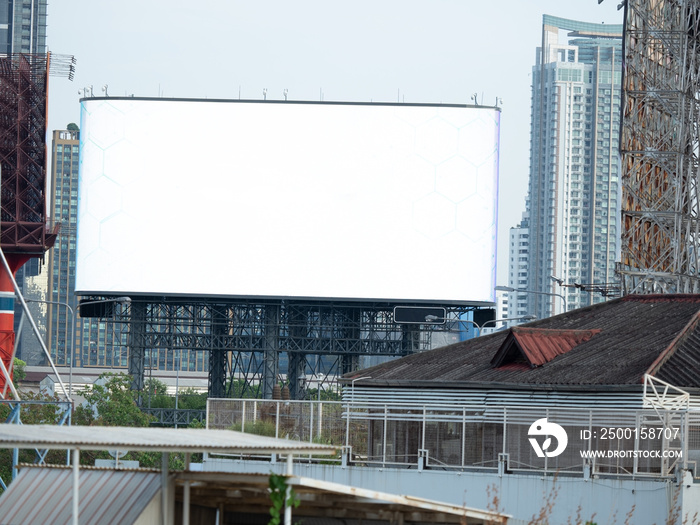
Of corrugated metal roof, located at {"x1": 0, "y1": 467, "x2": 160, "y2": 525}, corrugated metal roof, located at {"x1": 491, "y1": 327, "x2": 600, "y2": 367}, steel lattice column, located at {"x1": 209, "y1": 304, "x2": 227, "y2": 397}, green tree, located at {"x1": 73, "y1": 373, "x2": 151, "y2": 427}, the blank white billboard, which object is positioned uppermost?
the blank white billboard

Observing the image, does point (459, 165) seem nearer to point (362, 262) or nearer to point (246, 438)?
point (362, 262)

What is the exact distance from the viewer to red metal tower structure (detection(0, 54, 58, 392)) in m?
76.3

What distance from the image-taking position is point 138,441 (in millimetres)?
13148

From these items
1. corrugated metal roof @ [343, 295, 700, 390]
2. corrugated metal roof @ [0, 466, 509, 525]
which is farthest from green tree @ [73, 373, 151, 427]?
corrugated metal roof @ [0, 466, 509, 525]

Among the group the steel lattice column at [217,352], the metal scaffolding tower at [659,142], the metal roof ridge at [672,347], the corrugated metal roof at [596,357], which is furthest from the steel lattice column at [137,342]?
the metal roof ridge at [672,347]

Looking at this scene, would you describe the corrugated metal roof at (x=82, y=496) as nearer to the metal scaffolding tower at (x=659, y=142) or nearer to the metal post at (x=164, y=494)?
the metal post at (x=164, y=494)

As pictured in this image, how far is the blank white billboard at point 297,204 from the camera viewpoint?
71.8m

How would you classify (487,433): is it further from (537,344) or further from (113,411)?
(113,411)

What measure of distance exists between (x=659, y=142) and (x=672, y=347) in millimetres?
25749

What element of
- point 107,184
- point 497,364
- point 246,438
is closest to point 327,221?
point 107,184

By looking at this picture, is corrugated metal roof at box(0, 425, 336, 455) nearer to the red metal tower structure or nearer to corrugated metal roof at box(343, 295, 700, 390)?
corrugated metal roof at box(343, 295, 700, 390)

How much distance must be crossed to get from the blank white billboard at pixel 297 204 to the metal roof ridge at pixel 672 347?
129 feet

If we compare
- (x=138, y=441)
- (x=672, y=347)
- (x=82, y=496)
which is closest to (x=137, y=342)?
(x=672, y=347)

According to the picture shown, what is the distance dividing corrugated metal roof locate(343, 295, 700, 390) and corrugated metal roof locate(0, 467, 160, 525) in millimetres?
15976
